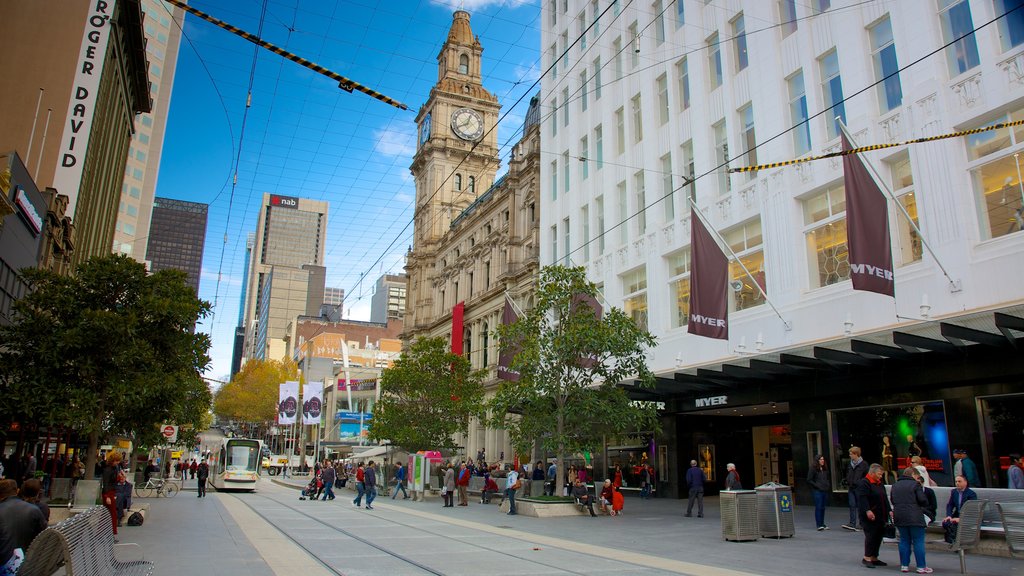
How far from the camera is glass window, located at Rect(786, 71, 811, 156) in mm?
24094

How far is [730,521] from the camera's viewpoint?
14.6m

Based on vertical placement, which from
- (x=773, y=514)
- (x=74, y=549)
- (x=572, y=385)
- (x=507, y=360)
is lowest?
(x=773, y=514)

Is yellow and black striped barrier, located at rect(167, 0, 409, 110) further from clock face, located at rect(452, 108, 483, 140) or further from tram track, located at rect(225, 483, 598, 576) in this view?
clock face, located at rect(452, 108, 483, 140)

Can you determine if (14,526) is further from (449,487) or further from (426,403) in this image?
(426,403)

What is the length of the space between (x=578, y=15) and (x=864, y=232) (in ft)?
91.5

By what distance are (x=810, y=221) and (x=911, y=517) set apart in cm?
1502

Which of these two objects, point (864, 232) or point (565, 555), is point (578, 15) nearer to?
point (864, 232)

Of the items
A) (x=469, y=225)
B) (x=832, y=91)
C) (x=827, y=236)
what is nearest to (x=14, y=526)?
(x=827, y=236)

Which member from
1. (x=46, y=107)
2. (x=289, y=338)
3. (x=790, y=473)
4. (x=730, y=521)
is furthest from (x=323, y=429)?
(x=730, y=521)

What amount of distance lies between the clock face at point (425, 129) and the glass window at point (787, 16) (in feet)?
158

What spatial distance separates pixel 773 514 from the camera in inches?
589

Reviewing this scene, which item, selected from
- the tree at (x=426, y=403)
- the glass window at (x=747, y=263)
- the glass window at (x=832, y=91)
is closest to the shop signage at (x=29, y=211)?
the tree at (x=426, y=403)

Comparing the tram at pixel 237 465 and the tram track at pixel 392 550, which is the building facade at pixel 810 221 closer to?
the tram track at pixel 392 550

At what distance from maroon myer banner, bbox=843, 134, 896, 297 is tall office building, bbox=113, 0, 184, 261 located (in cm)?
8133
